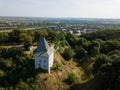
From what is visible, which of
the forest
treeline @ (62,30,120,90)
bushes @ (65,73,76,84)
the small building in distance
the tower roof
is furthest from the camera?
the tower roof

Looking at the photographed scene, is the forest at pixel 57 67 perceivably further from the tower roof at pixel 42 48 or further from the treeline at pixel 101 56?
the tower roof at pixel 42 48

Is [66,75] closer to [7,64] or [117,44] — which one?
[7,64]

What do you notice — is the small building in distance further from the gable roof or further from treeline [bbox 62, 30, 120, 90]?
treeline [bbox 62, 30, 120, 90]

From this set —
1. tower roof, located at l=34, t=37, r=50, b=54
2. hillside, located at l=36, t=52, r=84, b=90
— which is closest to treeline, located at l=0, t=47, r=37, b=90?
hillside, located at l=36, t=52, r=84, b=90

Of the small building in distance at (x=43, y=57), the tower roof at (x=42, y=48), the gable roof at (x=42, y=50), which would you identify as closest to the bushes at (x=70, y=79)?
the small building in distance at (x=43, y=57)

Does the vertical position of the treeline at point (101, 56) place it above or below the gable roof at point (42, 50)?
below

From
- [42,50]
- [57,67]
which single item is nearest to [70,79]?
[57,67]

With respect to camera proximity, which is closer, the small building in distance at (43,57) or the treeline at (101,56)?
the treeline at (101,56)

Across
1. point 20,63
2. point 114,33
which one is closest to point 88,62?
point 20,63

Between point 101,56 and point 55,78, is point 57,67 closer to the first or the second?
point 55,78

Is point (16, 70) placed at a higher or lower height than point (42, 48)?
lower

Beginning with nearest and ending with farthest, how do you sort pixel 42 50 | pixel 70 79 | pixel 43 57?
pixel 43 57, pixel 70 79, pixel 42 50
